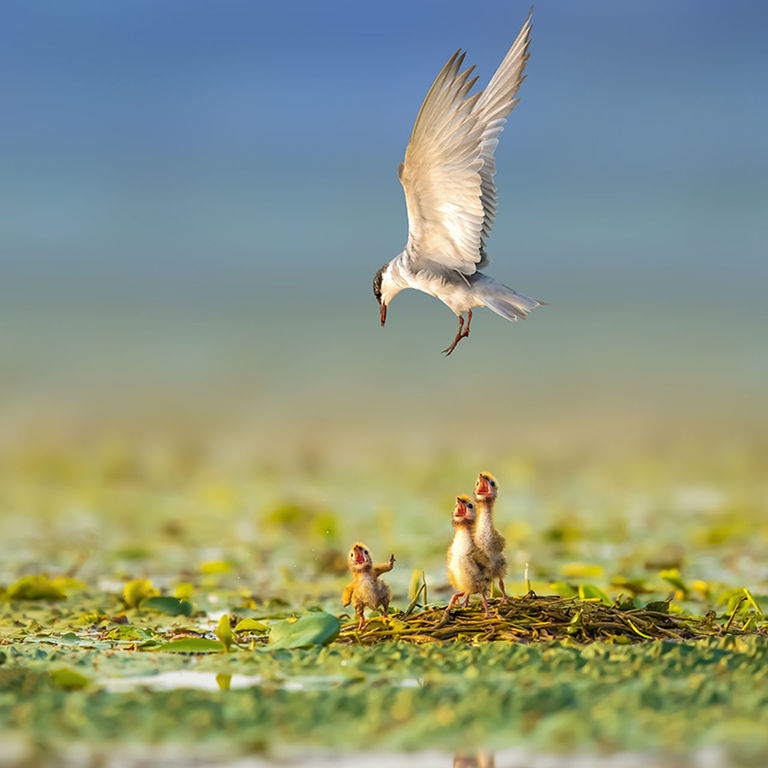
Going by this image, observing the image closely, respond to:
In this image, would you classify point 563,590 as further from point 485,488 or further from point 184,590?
point 184,590

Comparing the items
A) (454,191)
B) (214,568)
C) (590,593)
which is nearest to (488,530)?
(590,593)

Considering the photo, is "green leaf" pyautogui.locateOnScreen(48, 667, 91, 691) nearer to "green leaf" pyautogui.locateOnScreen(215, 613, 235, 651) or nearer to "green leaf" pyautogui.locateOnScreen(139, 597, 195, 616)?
"green leaf" pyautogui.locateOnScreen(215, 613, 235, 651)

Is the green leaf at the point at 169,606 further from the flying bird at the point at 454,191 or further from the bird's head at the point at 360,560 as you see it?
the flying bird at the point at 454,191

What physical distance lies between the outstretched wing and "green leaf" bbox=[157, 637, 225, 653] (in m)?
2.34

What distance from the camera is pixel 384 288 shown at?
5473 millimetres

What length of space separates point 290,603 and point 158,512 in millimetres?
5729

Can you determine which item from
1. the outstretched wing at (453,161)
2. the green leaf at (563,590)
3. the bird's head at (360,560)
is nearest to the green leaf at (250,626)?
the bird's head at (360,560)

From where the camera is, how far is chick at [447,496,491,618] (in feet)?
17.4

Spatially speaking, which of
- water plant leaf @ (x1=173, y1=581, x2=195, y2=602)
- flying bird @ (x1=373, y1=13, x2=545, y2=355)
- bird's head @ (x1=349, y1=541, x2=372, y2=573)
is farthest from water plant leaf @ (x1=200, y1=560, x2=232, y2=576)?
flying bird @ (x1=373, y1=13, x2=545, y2=355)

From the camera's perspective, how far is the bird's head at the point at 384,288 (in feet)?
17.9

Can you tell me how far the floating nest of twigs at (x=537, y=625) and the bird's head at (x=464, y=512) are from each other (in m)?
0.53

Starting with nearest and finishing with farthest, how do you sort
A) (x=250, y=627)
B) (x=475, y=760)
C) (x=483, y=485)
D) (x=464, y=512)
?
(x=475, y=760)
(x=464, y=512)
(x=483, y=485)
(x=250, y=627)

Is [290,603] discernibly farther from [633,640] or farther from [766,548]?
[766,548]

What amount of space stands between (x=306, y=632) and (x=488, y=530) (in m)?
1.11
